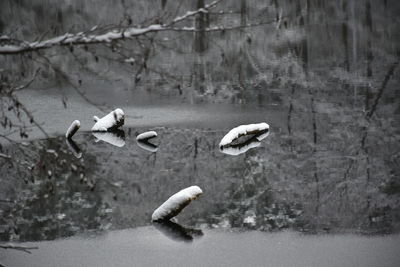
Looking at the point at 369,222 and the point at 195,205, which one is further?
the point at 195,205

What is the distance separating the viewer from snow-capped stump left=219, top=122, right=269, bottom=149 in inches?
424

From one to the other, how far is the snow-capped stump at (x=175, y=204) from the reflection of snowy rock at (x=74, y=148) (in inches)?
107

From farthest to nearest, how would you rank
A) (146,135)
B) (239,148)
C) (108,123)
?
(108,123), (146,135), (239,148)

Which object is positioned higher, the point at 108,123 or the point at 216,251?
the point at 108,123

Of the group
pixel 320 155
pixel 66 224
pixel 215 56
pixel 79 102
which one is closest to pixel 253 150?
pixel 320 155

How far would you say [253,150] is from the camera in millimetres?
10430

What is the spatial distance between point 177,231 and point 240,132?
159 inches

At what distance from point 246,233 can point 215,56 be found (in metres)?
15.0

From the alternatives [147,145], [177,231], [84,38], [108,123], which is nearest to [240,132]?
[147,145]

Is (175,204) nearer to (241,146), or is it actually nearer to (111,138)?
(241,146)

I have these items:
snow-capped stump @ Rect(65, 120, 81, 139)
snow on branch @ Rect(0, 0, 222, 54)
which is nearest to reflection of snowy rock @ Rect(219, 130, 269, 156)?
snow-capped stump @ Rect(65, 120, 81, 139)

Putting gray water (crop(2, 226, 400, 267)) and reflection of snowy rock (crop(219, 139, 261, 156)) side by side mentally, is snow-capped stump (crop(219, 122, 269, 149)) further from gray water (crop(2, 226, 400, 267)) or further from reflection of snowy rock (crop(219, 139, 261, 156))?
gray water (crop(2, 226, 400, 267))

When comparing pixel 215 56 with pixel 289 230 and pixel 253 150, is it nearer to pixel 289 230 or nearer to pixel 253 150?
pixel 253 150

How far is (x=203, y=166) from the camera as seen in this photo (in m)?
9.73
